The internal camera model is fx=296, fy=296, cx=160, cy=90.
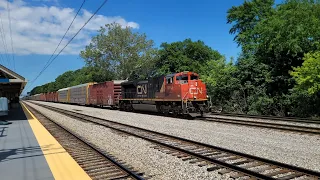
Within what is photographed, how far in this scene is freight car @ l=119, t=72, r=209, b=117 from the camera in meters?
18.1

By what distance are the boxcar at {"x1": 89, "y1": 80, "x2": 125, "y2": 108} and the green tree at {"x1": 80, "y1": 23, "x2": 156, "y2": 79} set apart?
10.3 meters

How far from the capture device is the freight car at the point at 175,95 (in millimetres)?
18141

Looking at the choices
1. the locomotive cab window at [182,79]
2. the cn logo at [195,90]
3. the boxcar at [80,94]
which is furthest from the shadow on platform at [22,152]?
the boxcar at [80,94]

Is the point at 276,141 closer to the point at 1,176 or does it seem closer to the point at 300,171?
the point at 300,171

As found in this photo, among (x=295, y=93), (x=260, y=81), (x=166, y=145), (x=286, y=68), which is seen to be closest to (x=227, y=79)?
(x=260, y=81)

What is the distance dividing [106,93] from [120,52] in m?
16.5

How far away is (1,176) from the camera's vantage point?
5.85 metres

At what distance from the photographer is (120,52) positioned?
4809 centimetres

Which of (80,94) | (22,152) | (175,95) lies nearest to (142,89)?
(175,95)

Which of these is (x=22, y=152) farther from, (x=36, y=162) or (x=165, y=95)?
(x=165, y=95)

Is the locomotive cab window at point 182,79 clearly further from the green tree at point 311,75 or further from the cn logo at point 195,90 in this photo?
the green tree at point 311,75

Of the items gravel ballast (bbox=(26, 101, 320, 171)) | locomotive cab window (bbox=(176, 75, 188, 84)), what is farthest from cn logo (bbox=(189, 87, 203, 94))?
gravel ballast (bbox=(26, 101, 320, 171))

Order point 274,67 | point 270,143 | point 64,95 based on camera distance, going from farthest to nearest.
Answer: point 64,95 → point 274,67 → point 270,143

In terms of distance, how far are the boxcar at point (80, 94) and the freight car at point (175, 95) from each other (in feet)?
64.5
